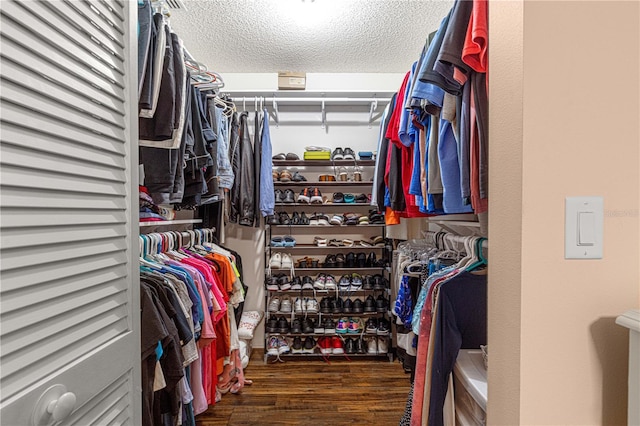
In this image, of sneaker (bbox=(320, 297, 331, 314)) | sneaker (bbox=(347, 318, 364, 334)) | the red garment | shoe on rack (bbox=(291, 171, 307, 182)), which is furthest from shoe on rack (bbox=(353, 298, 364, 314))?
the red garment

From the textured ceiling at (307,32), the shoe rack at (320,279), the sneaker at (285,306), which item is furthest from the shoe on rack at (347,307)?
the textured ceiling at (307,32)

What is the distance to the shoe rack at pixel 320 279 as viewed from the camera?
3.28 metres

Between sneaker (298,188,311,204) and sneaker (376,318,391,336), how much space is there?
1279 mm

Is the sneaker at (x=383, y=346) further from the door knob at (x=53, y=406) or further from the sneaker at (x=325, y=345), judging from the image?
the door knob at (x=53, y=406)

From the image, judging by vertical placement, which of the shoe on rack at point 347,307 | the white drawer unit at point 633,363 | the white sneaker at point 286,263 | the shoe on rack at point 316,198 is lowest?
the shoe on rack at point 347,307

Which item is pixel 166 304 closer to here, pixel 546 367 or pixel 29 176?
pixel 29 176

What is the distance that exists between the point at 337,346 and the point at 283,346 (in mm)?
479

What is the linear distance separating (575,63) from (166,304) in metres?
1.60

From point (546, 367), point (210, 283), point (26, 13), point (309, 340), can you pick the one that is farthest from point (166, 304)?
point (309, 340)

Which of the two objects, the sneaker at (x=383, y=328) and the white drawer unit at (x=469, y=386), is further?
the sneaker at (x=383, y=328)

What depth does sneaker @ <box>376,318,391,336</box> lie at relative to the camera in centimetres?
324

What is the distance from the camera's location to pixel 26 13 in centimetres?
64

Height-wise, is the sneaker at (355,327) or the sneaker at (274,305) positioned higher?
the sneaker at (274,305)

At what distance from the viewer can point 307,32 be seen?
2.68 meters
